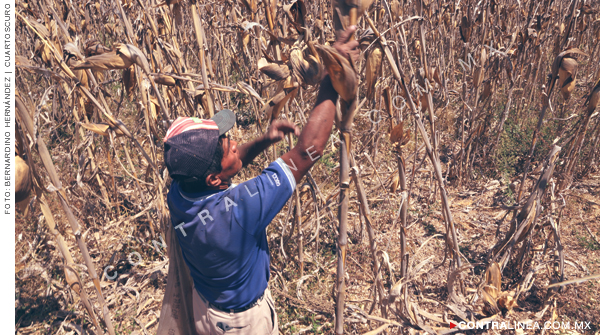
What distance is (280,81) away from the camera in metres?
1.31

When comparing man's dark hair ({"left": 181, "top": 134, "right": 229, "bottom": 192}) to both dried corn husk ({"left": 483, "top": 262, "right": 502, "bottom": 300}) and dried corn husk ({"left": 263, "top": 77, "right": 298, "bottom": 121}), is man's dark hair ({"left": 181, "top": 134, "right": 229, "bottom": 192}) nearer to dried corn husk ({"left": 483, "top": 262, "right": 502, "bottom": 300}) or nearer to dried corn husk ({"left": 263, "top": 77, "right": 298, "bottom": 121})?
dried corn husk ({"left": 263, "top": 77, "right": 298, "bottom": 121})

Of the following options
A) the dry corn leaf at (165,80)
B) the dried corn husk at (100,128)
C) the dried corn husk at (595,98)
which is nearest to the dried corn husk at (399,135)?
the dried corn husk at (595,98)

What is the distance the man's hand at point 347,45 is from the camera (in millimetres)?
912

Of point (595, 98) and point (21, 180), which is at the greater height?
point (21, 180)

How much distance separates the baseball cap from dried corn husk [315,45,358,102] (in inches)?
18.7

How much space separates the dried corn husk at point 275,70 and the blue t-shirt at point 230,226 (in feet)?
0.98

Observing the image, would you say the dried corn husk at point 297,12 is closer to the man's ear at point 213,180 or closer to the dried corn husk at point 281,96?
the dried corn husk at point 281,96

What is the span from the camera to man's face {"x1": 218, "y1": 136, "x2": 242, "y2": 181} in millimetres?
1273

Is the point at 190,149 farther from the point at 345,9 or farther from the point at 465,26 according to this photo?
the point at 465,26

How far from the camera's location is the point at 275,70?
1201mm

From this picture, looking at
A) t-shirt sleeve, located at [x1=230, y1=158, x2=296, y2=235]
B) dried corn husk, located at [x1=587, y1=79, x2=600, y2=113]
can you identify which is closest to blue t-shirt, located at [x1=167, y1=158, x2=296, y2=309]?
t-shirt sleeve, located at [x1=230, y1=158, x2=296, y2=235]

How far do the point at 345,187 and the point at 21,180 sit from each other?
A: 3.13 feet

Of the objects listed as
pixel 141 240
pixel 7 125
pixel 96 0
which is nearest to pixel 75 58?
pixel 7 125

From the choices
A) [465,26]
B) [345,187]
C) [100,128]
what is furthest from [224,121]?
[465,26]
